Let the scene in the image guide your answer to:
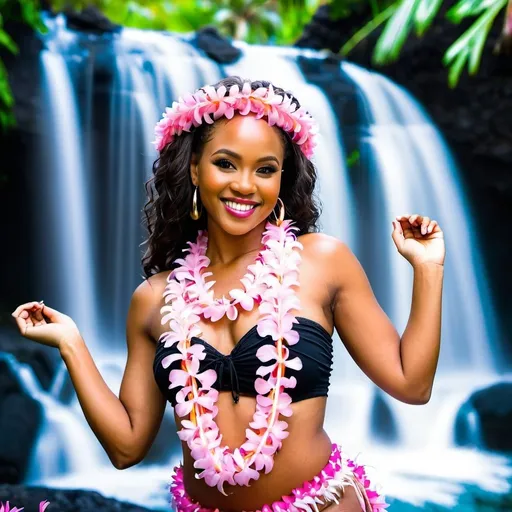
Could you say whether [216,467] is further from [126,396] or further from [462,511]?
[462,511]

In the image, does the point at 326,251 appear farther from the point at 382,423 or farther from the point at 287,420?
the point at 382,423

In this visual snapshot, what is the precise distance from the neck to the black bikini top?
272 millimetres

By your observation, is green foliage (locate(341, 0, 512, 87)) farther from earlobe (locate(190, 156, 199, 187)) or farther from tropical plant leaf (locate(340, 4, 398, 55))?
earlobe (locate(190, 156, 199, 187))

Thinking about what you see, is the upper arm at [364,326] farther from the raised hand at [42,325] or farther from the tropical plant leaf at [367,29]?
the tropical plant leaf at [367,29]

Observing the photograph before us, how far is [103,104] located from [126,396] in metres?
5.83

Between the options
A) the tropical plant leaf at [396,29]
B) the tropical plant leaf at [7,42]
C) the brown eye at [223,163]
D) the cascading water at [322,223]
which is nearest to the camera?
the brown eye at [223,163]

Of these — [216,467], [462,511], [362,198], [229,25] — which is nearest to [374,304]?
[216,467]

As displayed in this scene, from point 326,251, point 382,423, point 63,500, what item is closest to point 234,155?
point 326,251

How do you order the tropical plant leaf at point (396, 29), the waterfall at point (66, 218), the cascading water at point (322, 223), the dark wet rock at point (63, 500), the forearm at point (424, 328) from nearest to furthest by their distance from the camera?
1. the forearm at point (424, 328)
2. the dark wet rock at point (63, 500)
3. the cascading water at point (322, 223)
4. the waterfall at point (66, 218)
5. the tropical plant leaf at point (396, 29)

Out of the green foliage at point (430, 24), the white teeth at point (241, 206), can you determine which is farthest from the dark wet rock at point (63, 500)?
the green foliage at point (430, 24)

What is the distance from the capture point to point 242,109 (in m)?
2.22

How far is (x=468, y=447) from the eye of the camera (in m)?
6.80

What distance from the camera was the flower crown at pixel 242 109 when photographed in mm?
2223

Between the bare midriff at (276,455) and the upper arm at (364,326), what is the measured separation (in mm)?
171
